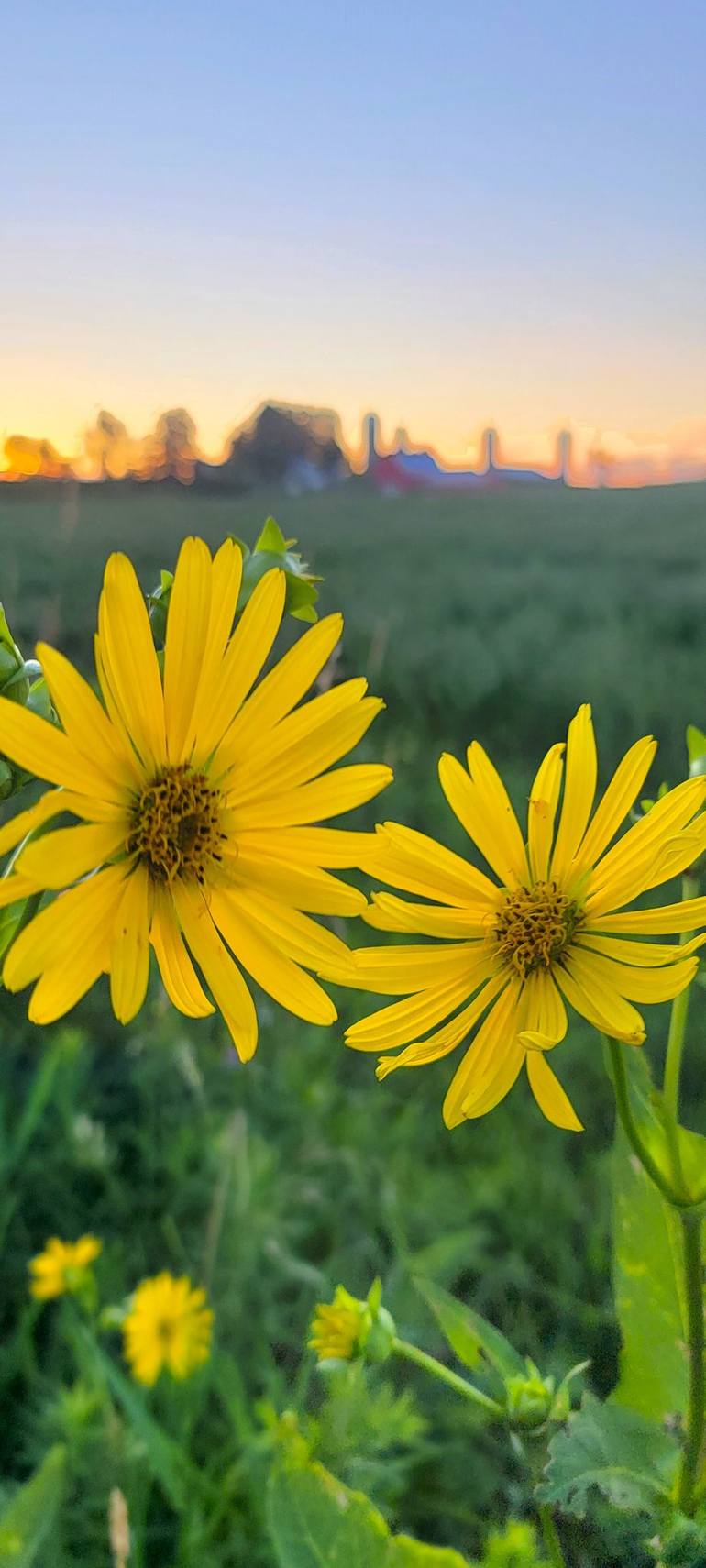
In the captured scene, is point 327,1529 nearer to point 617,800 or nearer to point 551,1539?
point 551,1539

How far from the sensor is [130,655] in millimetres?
329

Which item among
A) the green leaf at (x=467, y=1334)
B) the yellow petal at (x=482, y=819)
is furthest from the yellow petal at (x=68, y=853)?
the green leaf at (x=467, y=1334)

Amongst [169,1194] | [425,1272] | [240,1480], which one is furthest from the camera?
[169,1194]

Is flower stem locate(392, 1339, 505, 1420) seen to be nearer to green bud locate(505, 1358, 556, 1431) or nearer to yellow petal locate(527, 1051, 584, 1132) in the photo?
green bud locate(505, 1358, 556, 1431)

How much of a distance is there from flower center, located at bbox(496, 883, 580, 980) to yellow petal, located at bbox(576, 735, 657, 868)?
0.06 ft

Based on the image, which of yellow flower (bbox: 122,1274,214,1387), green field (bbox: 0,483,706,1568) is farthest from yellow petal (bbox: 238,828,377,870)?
yellow flower (bbox: 122,1274,214,1387)

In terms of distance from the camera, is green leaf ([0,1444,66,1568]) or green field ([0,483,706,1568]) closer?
green leaf ([0,1444,66,1568])

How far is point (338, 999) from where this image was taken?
5.69ft

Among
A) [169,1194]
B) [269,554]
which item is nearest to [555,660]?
[169,1194]

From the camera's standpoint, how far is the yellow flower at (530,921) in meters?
0.33

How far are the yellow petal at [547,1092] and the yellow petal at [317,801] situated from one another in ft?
0.30

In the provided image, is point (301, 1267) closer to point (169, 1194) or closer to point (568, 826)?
point (169, 1194)

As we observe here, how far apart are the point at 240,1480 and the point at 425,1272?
26cm

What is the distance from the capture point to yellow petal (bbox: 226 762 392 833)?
34 cm
